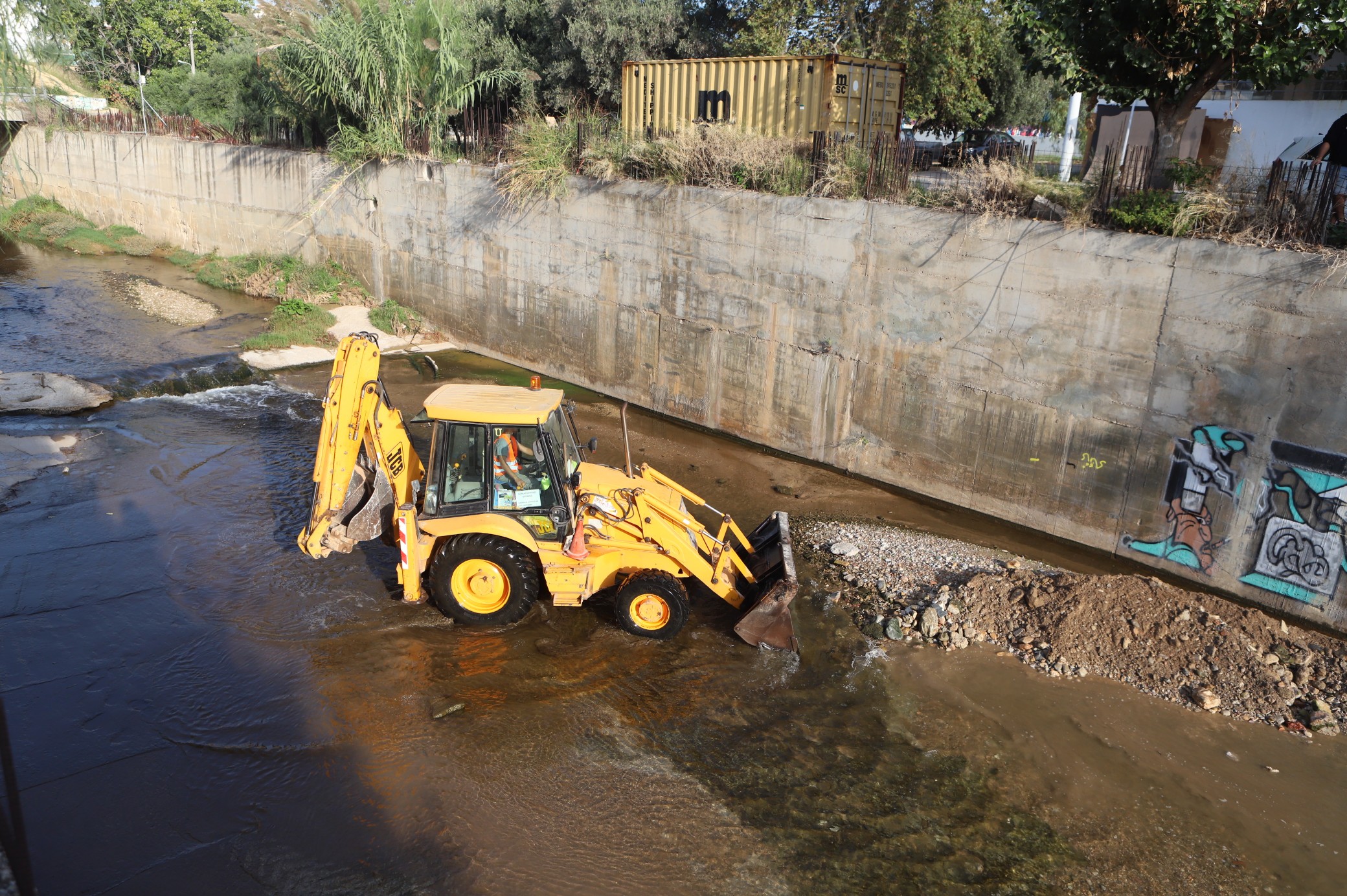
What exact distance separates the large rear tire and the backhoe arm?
26 centimetres

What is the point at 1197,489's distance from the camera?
31.9 ft

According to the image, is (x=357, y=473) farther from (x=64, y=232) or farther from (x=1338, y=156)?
(x=64, y=232)

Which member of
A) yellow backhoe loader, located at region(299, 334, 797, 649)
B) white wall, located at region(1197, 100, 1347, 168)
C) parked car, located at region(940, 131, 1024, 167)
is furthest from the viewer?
white wall, located at region(1197, 100, 1347, 168)

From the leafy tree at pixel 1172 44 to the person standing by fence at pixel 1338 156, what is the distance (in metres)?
0.88

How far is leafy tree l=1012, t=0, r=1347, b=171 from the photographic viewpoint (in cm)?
952

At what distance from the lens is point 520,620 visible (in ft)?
27.1

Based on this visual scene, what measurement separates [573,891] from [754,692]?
2495 mm

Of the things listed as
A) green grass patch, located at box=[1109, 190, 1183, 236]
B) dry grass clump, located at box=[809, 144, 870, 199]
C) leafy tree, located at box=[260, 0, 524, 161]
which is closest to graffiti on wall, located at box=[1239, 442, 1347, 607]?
green grass patch, located at box=[1109, 190, 1183, 236]

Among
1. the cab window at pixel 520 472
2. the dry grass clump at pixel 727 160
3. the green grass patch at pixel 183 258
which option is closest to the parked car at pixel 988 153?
the dry grass clump at pixel 727 160

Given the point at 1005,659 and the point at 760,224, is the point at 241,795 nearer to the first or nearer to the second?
the point at 1005,659

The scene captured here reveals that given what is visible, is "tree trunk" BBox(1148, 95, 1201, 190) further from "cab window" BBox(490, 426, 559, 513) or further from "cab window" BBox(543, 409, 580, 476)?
"cab window" BBox(490, 426, 559, 513)

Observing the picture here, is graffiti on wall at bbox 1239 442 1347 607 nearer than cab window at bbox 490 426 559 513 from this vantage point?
No

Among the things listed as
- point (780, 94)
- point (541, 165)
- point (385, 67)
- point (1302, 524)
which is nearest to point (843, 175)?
point (780, 94)

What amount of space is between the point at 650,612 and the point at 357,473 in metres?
2.96
